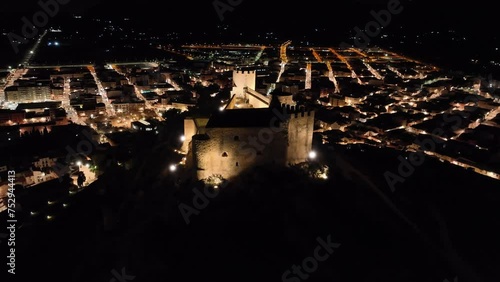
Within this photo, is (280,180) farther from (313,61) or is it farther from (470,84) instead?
(313,61)

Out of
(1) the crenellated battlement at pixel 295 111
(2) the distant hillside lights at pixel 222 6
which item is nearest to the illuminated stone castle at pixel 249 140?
(1) the crenellated battlement at pixel 295 111

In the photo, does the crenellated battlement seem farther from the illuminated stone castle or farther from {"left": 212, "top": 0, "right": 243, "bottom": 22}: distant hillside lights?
{"left": 212, "top": 0, "right": 243, "bottom": 22}: distant hillside lights

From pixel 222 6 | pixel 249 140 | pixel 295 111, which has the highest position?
pixel 222 6

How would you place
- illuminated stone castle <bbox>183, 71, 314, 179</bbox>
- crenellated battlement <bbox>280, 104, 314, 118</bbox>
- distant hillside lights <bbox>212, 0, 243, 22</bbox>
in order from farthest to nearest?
distant hillside lights <bbox>212, 0, 243, 22</bbox> → crenellated battlement <bbox>280, 104, 314, 118</bbox> → illuminated stone castle <bbox>183, 71, 314, 179</bbox>

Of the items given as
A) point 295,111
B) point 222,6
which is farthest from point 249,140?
point 222,6

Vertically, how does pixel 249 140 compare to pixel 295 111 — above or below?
below

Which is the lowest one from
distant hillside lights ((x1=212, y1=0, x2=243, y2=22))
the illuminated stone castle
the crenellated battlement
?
the illuminated stone castle

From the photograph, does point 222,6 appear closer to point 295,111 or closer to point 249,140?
point 295,111

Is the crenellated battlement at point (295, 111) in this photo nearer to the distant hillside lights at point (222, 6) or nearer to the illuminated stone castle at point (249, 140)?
the illuminated stone castle at point (249, 140)

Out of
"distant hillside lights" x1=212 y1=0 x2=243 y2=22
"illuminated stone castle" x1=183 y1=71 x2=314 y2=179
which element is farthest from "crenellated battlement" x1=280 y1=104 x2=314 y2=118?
"distant hillside lights" x1=212 y1=0 x2=243 y2=22
